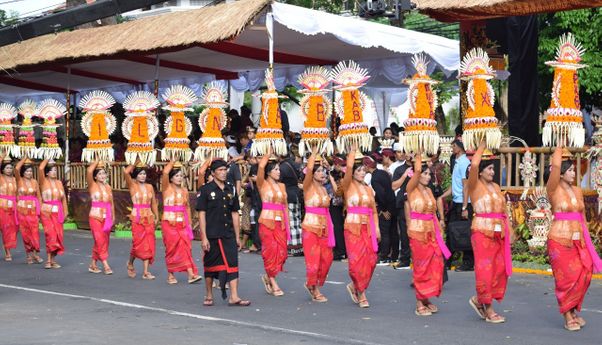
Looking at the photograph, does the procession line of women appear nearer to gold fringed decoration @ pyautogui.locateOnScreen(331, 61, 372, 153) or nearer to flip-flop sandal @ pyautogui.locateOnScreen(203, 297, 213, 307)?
gold fringed decoration @ pyautogui.locateOnScreen(331, 61, 372, 153)

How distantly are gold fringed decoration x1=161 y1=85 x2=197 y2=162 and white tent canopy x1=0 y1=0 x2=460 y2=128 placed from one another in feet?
11.9

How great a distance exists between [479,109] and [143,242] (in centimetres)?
604

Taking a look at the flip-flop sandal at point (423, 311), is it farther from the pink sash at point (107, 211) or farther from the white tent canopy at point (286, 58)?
the white tent canopy at point (286, 58)

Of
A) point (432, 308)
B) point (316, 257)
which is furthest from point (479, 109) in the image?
point (316, 257)

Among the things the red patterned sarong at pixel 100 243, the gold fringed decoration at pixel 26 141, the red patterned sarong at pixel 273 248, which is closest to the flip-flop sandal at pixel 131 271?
the red patterned sarong at pixel 100 243

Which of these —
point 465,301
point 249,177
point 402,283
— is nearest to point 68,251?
point 249,177

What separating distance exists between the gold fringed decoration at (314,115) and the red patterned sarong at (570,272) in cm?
333

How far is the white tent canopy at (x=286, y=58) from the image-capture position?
19.6 metres

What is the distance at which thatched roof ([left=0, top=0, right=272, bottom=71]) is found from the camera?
18859mm

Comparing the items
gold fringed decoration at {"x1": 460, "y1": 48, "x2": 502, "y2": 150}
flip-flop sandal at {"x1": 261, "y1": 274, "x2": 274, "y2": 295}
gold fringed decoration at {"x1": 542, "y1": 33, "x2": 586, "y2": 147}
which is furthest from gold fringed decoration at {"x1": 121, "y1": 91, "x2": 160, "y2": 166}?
gold fringed decoration at {"x1": 542, "y1": 33, "x2": 586, "y2": 147}

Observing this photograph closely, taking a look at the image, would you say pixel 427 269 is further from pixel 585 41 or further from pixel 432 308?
pixel 585 41

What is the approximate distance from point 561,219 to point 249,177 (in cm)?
832

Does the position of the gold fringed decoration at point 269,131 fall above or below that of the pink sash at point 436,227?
above

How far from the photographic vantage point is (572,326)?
1090 cm
